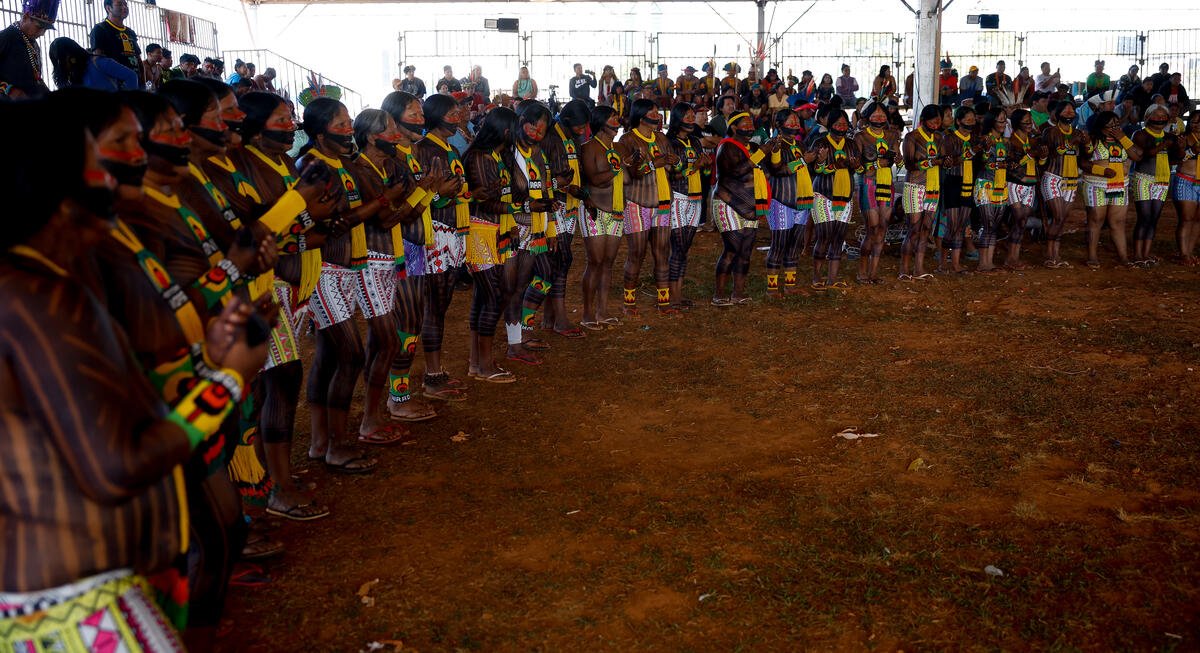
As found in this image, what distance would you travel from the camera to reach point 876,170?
10.4m

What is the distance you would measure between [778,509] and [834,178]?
6.25 meters

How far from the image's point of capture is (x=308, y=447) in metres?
5.84

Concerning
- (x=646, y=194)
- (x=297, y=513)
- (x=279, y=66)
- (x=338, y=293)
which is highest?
(x=279, y=66)

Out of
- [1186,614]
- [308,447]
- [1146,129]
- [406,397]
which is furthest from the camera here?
[1146,129]

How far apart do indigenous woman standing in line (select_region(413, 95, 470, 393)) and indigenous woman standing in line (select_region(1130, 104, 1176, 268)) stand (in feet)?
28.8

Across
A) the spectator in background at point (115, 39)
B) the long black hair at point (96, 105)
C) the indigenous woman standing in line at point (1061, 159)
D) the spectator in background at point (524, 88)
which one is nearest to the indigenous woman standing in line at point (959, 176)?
the indigenous woman standing in line at point (1061, 159)

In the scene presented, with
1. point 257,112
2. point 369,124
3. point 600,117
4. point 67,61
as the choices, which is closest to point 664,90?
point 600,117

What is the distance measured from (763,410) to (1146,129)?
7744 mm

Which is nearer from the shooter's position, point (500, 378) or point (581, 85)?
point (500, 378)

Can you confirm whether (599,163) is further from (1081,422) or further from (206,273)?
(206,273)

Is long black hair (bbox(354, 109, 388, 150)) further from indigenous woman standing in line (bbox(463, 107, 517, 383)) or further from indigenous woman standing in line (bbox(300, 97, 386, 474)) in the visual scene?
indigenous woman standing in line (bbox(463, 107, 517, 383))

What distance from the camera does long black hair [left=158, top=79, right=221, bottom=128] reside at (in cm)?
382

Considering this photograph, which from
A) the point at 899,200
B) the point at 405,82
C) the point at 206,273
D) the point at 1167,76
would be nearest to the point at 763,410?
the point at 206,273

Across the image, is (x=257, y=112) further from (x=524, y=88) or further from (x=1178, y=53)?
(x=1178, y=53)
